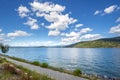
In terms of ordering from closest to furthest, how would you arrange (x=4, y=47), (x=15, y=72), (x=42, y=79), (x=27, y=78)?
(x=27, y=78)
(x=42, y=79)
(x=15, y=72)
(x=4, y=47)

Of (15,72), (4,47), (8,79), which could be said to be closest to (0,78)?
(8,79)

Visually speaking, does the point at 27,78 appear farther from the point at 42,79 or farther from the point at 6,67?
the point at 6,67

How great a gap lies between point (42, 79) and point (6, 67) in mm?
3922

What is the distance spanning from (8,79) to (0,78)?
39 cm

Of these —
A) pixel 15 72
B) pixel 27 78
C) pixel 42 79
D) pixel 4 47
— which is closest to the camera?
pixel 27 78

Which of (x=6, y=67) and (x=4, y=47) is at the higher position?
(x=4, y=47)

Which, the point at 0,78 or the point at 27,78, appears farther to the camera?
the point at 0,78

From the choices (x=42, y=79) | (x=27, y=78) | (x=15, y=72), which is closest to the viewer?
(x=27, y=78)

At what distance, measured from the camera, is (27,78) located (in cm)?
703

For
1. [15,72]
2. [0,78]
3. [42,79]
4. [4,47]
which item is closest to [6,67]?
[15,72]

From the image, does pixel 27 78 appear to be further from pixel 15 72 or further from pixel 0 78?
pixel 15 72

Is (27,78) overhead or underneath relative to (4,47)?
underneath

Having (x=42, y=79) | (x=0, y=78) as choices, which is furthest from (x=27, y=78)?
(x=0, y=78)

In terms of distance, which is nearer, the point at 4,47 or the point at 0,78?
the point at 0,78
